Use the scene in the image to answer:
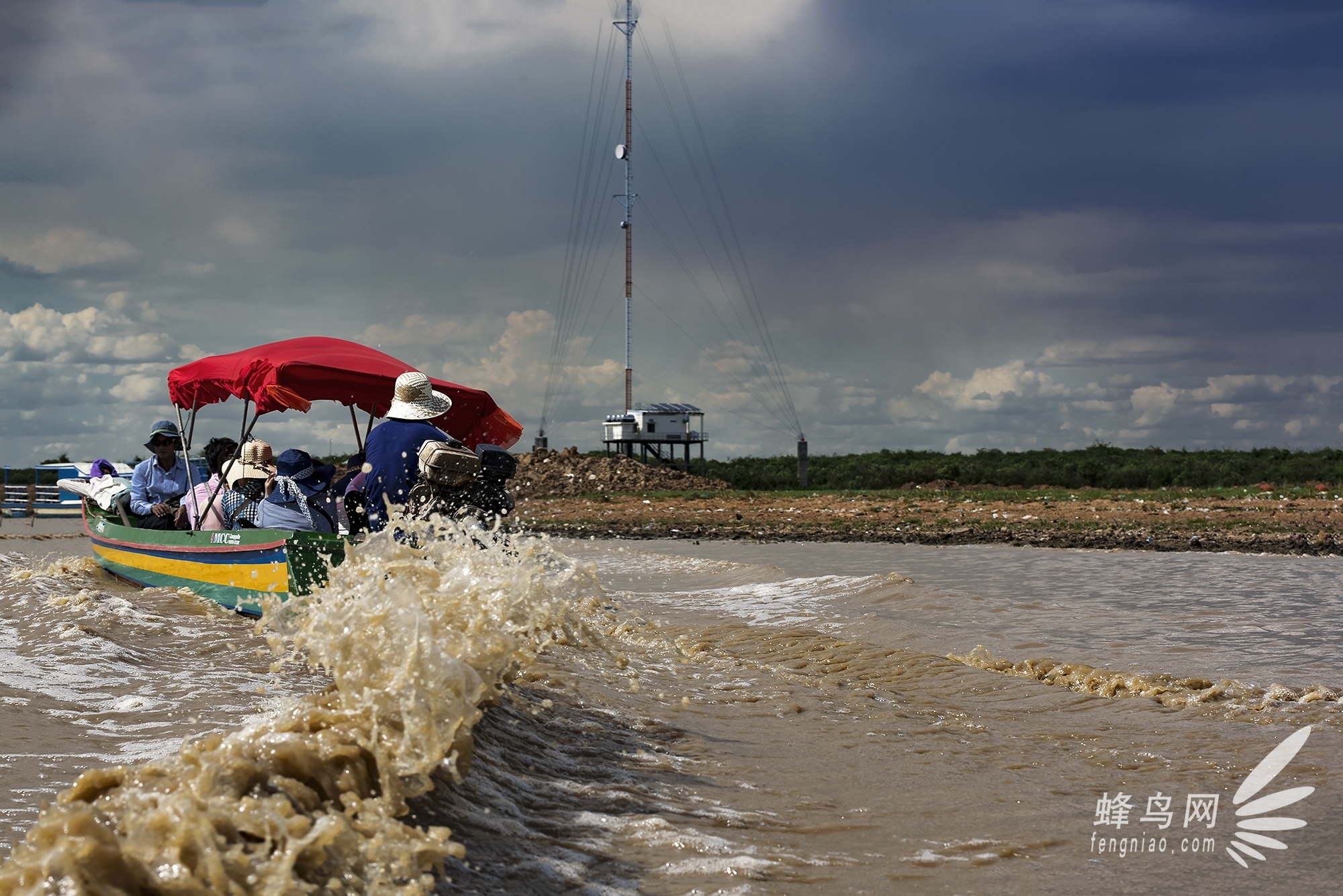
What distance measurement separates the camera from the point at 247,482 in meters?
10.5

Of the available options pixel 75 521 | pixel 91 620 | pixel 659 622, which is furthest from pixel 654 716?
pixel 75 521

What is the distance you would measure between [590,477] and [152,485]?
102 ft

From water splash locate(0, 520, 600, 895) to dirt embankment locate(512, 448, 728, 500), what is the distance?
3692 centimetres

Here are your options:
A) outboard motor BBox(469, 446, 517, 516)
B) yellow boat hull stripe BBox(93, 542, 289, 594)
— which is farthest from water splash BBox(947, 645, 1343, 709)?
yellow boat hull stripe BBox(93, 542, 289, 594)

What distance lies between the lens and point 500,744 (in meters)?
4.77

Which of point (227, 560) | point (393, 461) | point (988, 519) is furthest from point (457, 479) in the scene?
point (988, 519)

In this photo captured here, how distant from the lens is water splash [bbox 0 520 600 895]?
2.75 meters

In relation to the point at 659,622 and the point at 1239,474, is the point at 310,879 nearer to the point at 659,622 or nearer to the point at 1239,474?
the point at 659,622

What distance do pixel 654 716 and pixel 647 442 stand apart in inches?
2026

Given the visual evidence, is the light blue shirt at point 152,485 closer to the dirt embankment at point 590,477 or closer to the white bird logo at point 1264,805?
the white bird logo at point 1264,805

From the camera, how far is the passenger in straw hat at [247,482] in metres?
10.5

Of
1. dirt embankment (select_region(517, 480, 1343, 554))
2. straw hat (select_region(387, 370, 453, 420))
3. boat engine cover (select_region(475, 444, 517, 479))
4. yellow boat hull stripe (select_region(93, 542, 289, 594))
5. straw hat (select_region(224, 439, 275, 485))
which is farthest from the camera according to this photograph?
dirt embankment (select_region(517, 480, 1343, 554))

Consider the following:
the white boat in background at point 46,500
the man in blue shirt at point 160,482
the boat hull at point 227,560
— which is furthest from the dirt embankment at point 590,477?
the boat hull at point 227,560

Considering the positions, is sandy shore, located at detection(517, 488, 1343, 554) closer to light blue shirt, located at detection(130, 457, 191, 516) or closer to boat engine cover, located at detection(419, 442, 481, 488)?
light blue shirt, located at detection(130, 457, 191, 516)
